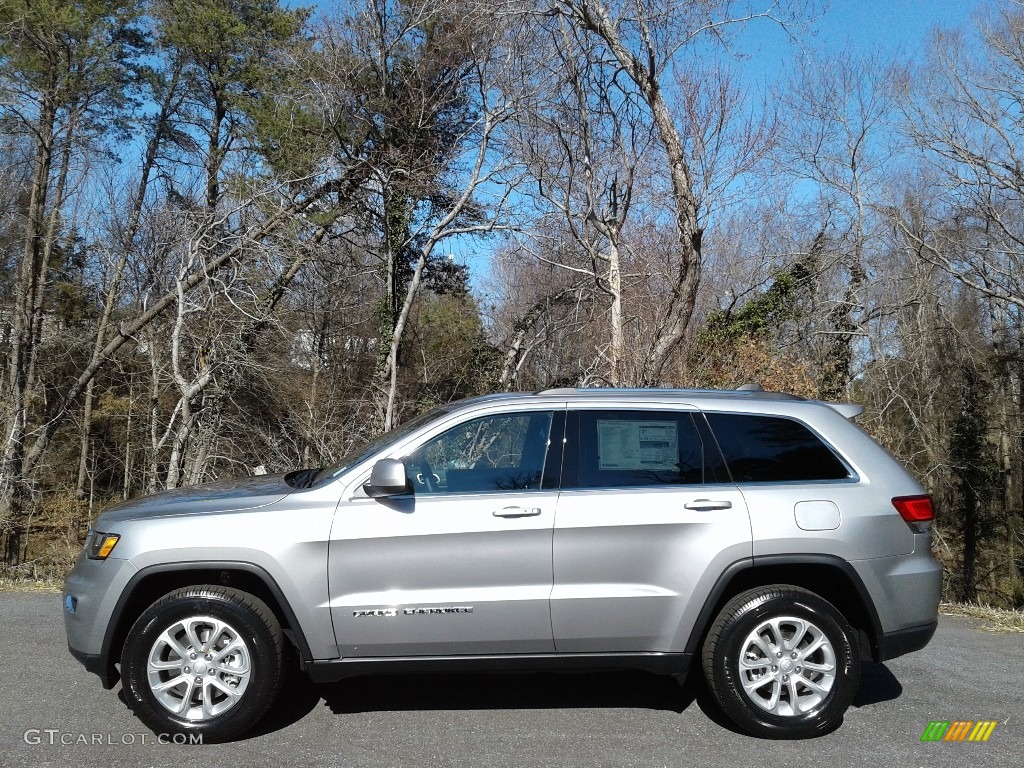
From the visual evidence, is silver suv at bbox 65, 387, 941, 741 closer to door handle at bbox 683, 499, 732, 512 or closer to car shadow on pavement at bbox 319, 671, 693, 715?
door handle at bbox 683, 499, 732, 512

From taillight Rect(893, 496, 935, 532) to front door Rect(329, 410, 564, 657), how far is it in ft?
6.20

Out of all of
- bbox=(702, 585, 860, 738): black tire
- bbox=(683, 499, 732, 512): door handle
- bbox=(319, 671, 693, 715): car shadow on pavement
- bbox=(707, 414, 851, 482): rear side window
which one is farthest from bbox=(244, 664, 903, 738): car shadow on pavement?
bbox=(707, 414, 851, 482): rear side window

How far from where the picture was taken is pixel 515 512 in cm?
438

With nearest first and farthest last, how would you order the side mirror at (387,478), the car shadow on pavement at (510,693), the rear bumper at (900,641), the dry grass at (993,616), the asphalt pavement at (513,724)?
the asphalt pavement at (513,724) → the side mirror at (387,478) → the rear bumper at (900,641) → the car shadow on pavement at (510,693) → the dry grass at (993,616)

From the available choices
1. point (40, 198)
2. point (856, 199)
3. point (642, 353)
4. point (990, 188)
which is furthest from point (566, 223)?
point (40, 198)

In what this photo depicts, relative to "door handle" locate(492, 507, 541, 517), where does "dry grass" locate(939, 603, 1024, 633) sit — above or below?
below

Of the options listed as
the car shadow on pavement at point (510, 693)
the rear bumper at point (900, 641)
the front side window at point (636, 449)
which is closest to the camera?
the rear bumper at point (900, 641)

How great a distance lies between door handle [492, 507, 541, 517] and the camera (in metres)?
4.38

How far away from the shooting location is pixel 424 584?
4.33 meters

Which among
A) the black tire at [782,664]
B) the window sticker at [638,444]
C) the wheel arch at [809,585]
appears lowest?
the black tire at [782,664]

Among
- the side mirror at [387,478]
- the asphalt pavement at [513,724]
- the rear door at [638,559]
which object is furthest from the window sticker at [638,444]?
the asphalt pavement at [513,724]

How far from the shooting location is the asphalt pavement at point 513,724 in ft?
13.4

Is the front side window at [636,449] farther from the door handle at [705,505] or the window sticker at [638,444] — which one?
the door handle at [705,505]

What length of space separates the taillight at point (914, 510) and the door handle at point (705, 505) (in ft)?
3.08
